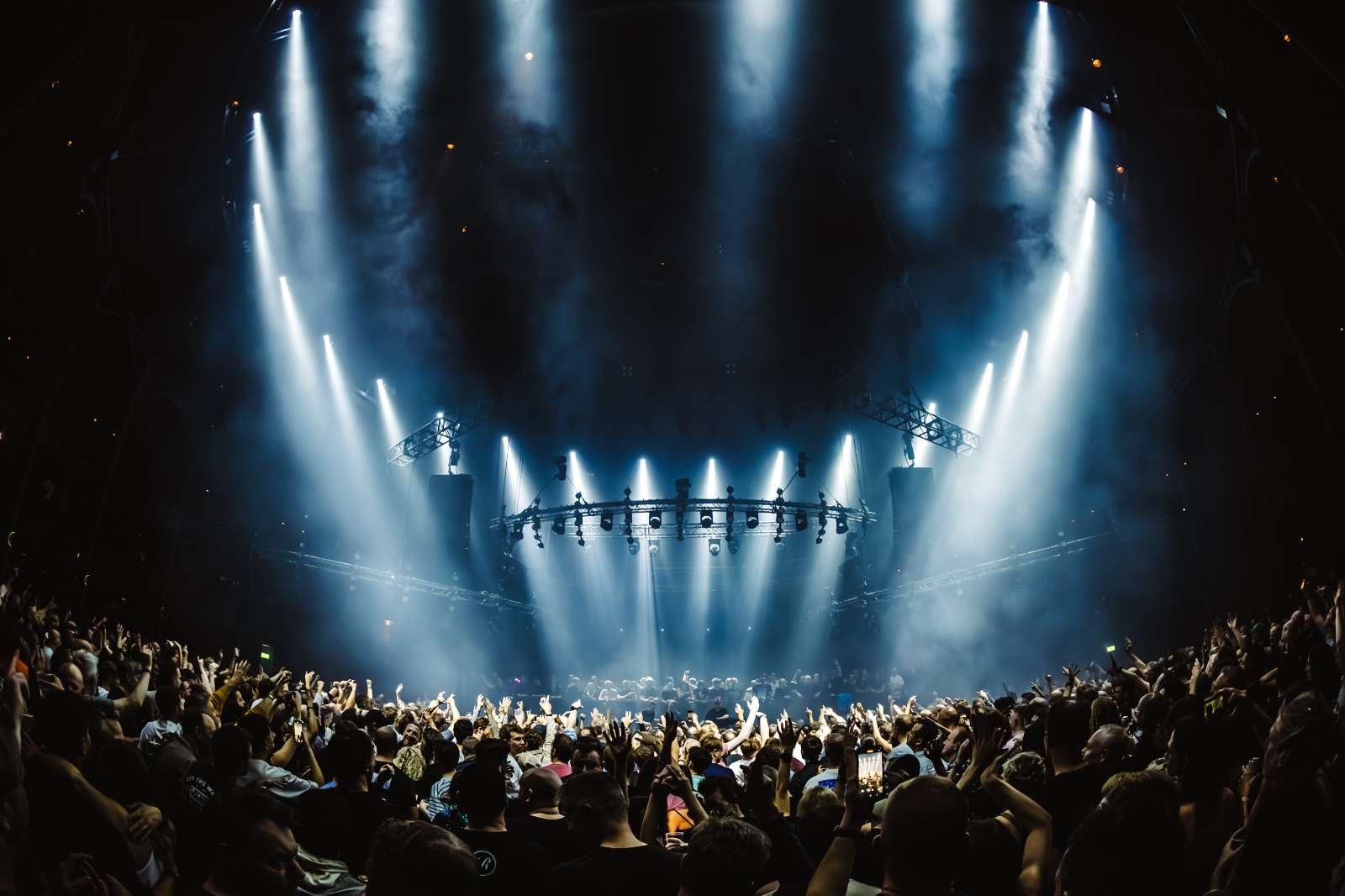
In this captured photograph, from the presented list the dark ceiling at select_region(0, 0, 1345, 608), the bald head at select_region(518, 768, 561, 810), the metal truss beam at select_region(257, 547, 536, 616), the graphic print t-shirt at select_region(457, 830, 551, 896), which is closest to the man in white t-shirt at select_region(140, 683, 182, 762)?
the bald head at select_region(518, 768, 561, 810)

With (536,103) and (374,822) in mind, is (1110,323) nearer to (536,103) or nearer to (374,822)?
(536,103)

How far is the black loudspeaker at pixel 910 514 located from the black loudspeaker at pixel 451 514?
1130 cm

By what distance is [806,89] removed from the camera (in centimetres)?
1773

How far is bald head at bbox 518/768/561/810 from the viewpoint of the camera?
444 centimetres

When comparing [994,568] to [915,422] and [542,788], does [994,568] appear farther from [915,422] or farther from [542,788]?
[542,788]

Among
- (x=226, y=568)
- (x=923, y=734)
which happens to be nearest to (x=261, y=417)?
(x=226, y=568)

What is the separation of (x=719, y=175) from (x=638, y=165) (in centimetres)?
178

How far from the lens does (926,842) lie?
2.19 meters

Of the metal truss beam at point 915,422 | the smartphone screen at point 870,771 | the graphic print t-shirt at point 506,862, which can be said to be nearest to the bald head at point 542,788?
the graphic print t-shirt at point 506,862

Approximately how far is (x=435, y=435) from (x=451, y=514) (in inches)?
91.8

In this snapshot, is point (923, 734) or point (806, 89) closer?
point (923, 734)

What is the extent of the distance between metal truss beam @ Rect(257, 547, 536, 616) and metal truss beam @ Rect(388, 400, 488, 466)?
120 inches

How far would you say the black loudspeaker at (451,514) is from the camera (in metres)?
24.0

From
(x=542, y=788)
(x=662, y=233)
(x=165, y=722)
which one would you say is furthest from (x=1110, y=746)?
(x=662, y=233)
